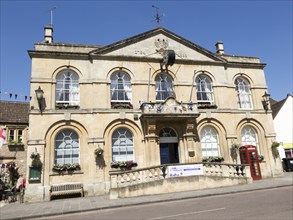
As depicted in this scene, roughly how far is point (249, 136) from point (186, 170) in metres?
7.59

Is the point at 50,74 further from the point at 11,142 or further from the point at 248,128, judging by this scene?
the point at 248,128

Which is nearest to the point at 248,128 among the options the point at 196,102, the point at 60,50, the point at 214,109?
the point at 214,109

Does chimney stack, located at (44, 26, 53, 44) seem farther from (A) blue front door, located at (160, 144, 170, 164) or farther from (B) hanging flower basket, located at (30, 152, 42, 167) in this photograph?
(A) blue front door, located at (160, 144, 170, 164)

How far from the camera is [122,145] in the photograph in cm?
1614

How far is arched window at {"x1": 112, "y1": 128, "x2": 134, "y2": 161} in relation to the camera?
15938mm

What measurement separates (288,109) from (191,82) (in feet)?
48.7

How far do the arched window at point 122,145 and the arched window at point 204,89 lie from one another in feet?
20.2

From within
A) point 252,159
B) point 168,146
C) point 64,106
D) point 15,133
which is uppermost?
point 64,106

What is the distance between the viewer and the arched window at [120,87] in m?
17.0

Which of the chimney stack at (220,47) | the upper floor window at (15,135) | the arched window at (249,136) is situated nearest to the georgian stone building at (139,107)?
the arched window at (249,136)

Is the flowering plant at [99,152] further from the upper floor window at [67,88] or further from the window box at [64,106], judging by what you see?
the upper floor window at [67,88]

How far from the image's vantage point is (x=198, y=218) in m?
7.19

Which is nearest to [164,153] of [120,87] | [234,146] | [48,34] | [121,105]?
[121,105]

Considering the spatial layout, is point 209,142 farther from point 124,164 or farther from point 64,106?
point 64,106
